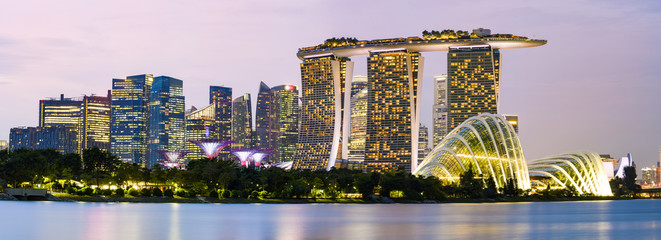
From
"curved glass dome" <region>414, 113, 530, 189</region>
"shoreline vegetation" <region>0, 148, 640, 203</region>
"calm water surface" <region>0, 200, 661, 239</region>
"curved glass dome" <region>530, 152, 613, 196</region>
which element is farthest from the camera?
"curved glass dome" <region>530, 152, 613, 196</region>

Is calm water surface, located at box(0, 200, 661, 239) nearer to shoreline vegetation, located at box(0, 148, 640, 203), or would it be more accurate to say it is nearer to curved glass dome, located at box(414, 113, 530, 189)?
shoreline vegetation, located at box(0, 148, 640, 203)

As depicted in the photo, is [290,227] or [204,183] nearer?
[290,227]

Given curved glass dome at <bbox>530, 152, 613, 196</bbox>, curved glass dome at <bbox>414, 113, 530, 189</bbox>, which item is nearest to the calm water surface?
curved glass dome at <bbox>414, 113, 530, 189</bbox>

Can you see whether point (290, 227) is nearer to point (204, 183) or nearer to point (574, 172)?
point (204, 183)

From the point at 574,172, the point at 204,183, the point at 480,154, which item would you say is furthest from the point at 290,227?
the point at 574,172

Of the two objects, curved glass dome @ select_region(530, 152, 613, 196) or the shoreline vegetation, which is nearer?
the shoreline vegetation

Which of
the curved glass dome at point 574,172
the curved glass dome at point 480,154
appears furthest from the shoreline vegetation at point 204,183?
the curved glass dome at point 574,172

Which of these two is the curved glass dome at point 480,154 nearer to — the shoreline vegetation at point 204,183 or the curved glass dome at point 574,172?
the shoreline vegetation at point 204,183
